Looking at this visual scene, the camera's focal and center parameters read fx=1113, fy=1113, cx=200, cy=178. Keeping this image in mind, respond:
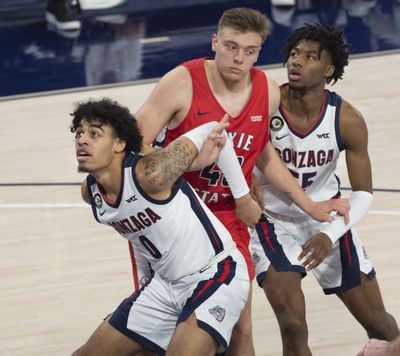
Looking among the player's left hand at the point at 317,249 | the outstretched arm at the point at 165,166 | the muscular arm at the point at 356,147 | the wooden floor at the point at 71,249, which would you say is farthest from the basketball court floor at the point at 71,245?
the outstretched arm at the point at 165,166

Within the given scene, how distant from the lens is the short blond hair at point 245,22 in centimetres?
524

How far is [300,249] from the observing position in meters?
5.70

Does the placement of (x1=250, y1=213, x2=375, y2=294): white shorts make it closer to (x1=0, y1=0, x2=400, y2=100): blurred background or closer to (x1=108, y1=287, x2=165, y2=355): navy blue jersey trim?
(x1=108, y1=287, x2=165, y2=355): navy blue jersey trim

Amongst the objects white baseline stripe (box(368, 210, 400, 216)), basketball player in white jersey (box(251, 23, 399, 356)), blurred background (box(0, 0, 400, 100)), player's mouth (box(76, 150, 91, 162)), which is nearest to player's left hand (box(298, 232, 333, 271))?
basketball player in white jersey (box(251, 23, 399, 356))

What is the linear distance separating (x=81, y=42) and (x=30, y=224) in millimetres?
5429

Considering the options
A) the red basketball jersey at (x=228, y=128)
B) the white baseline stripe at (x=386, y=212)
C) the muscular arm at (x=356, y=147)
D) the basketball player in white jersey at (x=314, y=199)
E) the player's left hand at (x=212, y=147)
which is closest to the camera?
the player's left hand at (x=212, y=147)

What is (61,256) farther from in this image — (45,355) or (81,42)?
(81,42)

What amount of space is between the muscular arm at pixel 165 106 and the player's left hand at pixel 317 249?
2.89 ft

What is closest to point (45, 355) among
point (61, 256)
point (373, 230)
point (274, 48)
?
point (61, 256)

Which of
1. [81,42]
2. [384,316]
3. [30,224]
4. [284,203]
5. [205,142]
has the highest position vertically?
[205,142]

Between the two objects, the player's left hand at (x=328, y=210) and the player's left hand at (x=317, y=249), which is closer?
the player's left hand at (x=317, y=249)

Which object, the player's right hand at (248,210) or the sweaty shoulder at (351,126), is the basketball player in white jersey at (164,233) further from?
the sweaty shoulder at (351,126)

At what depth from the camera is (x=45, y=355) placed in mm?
6383

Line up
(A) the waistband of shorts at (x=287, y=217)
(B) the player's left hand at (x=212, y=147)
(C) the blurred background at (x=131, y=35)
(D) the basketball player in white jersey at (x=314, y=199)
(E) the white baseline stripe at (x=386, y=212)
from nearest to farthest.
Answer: (B) the player's left hand at (x=212, y=147) → (D) the basketball player in white jersey at (x=314, y=199) → (A) the waistband of shorts at (x=287, y=217) → (E) the white baseline stripe at (x=386, y=212) → (C) the blurred background at (x=131, y=35)
